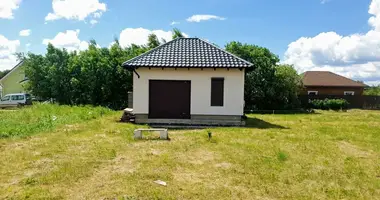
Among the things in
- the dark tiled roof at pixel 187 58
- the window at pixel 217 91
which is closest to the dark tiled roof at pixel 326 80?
the dark tiled roof at pixel 187 58

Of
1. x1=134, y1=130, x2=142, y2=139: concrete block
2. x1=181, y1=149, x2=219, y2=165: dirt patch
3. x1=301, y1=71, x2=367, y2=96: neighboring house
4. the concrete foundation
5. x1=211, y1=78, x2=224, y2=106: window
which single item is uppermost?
x1=301, y1=71, x2=367, y2=96: neighboring house

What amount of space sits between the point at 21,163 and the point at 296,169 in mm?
5643

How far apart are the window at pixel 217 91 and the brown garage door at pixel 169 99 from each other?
1021 mm

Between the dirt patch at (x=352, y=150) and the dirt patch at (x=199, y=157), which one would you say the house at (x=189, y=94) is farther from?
the dirt patch at (x=199, y=157)

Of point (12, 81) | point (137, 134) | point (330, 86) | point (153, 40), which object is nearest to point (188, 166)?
point (137, 134)

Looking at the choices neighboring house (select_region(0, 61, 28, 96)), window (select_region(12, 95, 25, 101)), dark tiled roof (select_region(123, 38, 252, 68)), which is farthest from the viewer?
neighboring house (select_region(0, 61, 28, 96))

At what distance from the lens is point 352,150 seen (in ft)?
28.2

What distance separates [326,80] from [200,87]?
942 inches

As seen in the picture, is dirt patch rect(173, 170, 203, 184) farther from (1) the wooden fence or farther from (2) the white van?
(2) the white van

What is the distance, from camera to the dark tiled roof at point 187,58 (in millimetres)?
13008

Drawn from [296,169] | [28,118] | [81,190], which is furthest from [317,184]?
[28,118]

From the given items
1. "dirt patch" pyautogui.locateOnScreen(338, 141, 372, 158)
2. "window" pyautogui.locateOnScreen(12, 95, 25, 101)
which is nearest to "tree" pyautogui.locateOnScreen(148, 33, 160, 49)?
"window" pyautogui.locateOnScreen(12, 95, 25, 101)

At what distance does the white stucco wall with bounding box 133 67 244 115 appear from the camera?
13.4 m

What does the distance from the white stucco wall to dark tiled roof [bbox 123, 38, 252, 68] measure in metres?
0.35
